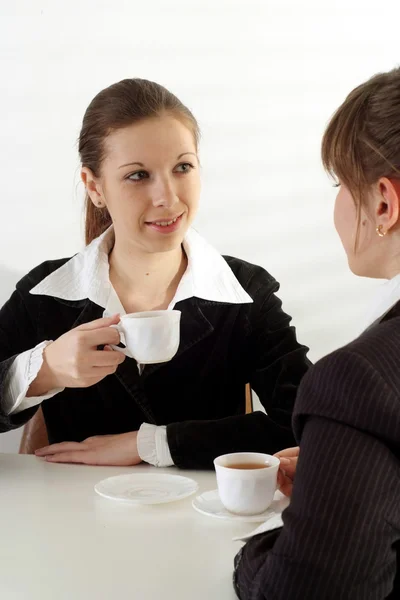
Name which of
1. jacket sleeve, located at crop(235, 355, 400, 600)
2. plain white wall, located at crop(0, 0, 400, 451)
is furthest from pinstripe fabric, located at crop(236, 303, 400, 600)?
plain white wall, located at crop(0, 0, 400, 451)

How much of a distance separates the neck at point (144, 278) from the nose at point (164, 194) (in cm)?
18

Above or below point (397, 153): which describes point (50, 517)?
below

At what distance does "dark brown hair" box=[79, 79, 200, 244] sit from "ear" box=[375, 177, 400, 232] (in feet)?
2.86

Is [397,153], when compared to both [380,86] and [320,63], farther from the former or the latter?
[320,63]

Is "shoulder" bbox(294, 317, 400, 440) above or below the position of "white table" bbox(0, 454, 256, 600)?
above

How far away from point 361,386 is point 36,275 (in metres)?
1.32

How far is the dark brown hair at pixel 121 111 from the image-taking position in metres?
1.76

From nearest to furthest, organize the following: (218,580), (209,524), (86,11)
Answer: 1. (218,580)
2. (209,524)
3. (86,11)

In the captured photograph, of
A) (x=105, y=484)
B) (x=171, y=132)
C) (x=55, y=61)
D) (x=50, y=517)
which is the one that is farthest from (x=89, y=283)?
(x=55, y=61)

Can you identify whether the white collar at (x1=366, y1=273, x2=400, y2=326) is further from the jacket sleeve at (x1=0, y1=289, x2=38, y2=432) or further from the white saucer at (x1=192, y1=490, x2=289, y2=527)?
the jacket sleeve at (x1=0, y1=289, x2=38, y2=432)

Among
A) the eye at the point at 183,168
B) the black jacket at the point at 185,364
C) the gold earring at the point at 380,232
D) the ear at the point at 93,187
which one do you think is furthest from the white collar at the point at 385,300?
the ear at the point at 93,187

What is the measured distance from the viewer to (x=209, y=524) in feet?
3.78

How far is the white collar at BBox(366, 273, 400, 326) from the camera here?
3.15ft

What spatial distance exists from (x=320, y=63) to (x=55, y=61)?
0.83m
